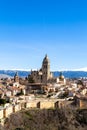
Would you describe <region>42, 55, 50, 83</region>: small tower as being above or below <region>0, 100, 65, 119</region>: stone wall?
above

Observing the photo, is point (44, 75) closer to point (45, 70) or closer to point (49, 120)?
point (45, 70)

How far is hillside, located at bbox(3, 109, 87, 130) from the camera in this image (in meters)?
43.6

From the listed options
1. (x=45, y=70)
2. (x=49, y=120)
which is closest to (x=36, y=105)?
(x=49, y=120)

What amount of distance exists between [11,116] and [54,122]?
779 centimetres

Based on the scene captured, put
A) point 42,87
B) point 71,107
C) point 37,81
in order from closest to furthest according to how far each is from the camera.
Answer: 1. point 71,107
2. point 42,87
3. point 37,81

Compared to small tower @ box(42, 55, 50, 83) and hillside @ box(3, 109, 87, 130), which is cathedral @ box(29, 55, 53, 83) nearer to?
small tower @ box(42, 55, 50, 83)

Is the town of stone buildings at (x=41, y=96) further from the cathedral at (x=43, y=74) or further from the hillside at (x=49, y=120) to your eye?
the hillside at (x=49, y=120)

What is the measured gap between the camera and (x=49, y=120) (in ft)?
160

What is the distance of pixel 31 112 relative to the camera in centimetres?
4794

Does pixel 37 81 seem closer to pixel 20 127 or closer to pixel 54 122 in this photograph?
pixel 54 122

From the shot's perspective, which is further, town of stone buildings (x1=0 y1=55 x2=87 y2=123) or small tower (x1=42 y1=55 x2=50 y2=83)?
small tower (x1=42 y1=55 x2=50 y2=83)

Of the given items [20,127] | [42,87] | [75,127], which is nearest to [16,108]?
[20,127]

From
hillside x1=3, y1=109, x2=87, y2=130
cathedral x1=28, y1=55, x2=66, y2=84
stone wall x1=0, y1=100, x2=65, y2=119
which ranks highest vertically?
cathedral x1=28, y1=55, x2=66, y2=84

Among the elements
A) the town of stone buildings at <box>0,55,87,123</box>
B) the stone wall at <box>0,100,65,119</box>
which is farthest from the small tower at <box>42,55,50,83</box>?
the stone wall at <box>0,100,65,119</box>
